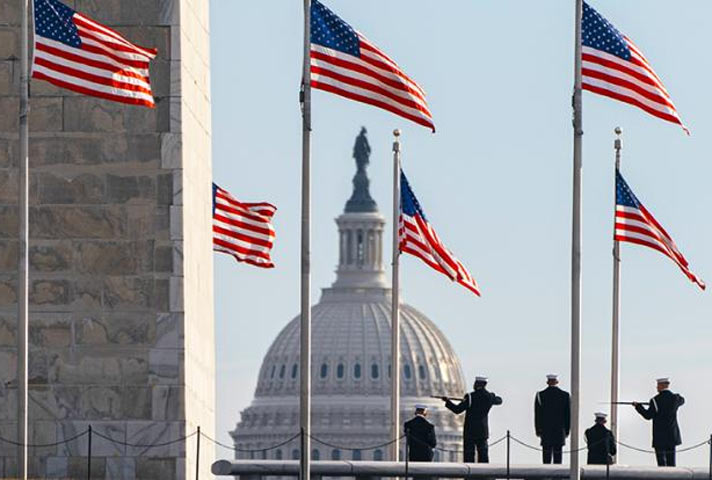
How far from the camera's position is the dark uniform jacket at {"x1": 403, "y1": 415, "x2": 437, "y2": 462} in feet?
165

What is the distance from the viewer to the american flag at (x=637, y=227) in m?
53.5

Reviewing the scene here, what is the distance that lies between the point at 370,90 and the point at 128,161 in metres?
4.27

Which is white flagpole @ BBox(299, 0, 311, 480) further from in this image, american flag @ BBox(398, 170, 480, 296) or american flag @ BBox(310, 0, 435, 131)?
american flag @ BBox(398, 170, 480, 296)

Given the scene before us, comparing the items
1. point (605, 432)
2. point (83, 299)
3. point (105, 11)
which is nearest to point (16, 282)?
point (83, 299)

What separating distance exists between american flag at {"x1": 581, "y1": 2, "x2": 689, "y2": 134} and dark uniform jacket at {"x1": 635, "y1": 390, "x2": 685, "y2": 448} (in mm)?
6297

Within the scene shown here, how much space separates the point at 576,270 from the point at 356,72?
4.27 meters

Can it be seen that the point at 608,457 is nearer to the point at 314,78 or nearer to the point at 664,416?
the point at 664,416

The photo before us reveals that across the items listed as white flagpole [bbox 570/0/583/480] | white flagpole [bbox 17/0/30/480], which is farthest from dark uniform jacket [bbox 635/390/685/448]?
white flagpole [bbox 17/0/30/480]

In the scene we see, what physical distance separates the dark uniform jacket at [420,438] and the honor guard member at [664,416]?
324 centimetres

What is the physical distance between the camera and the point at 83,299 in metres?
47.8

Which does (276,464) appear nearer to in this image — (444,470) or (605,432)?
(444,470)

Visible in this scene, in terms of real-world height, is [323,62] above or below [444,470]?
above

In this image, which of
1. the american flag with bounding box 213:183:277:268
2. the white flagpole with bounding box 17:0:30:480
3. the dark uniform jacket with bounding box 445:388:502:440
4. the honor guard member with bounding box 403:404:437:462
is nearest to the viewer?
the white flagpole with bounding box 17:0:30:480

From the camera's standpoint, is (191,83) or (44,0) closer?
A: (44,0)
